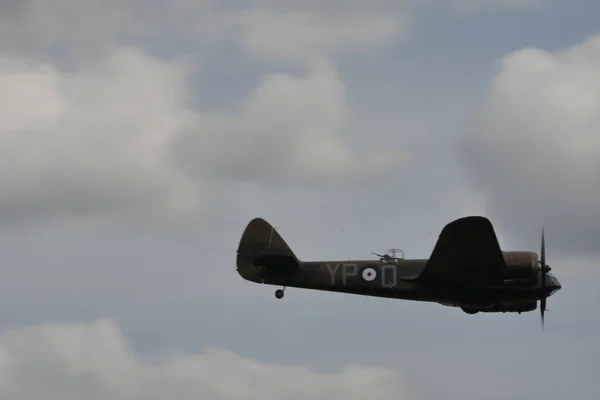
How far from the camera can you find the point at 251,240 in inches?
1873

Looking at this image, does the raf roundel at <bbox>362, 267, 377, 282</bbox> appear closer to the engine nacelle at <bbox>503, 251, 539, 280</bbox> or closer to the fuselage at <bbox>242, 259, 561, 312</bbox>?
the fuselage at <bbox>242, 259, 561, 312</bbox>

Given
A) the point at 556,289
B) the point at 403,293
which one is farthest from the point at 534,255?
the point at 403,293

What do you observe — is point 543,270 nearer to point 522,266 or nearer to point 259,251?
point 522,266

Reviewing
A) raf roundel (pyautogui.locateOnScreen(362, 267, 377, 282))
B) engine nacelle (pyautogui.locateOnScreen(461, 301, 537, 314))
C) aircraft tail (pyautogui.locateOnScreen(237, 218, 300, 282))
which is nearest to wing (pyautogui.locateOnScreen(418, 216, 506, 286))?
engine nacelle (pyautogui.locateOnScreen(461, 301, 537, 314))

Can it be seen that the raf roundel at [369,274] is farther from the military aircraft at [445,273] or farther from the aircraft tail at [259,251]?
the aircraft tail at [259,251]

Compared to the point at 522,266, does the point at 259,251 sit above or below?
above

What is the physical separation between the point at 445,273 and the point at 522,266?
2.64m

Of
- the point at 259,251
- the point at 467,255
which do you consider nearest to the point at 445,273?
the point at 467,255

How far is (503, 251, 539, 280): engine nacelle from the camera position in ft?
144

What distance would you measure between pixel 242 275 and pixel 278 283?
5.07 feet

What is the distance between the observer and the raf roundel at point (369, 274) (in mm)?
45531

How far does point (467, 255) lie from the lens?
43.8m

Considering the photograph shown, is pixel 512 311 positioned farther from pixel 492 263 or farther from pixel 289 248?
pixel 289 248

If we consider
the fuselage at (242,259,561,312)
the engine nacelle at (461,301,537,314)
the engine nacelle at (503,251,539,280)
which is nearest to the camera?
the engine nacelle at (503,251,539,280)
